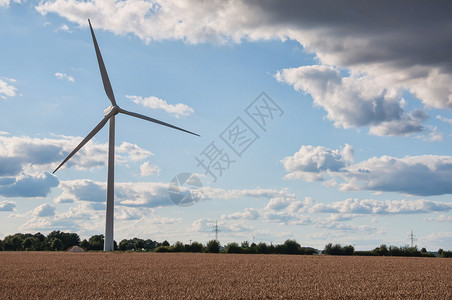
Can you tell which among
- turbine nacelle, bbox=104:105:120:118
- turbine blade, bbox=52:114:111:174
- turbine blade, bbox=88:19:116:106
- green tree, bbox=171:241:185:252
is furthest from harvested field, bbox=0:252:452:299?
green tree, bbox=171:241:185:252

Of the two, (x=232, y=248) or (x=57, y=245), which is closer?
(x=232, y=248)

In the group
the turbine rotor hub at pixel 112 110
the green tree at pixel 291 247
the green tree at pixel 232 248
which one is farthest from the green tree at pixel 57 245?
the green tree at pixel 291 247

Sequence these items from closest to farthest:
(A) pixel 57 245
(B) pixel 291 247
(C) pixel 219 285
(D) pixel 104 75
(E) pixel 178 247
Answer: (C) pixel 219 285, (D) pixel 104 75, (B) pixel 291 247, (E) pixel 178 247, (A) pixel 57 245

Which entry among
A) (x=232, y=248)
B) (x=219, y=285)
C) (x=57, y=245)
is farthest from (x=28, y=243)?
(x=219, y=285)

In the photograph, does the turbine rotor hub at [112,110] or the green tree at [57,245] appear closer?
the turbine rotor hub at [112,110]

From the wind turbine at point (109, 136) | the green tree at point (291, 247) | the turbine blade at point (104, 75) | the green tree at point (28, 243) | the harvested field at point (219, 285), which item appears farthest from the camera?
the green tree at point (28, 243)

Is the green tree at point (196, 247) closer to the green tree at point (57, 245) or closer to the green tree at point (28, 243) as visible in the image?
the green tree at point (57, 245)

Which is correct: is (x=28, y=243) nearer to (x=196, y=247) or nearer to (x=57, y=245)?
(x=57, y=245)

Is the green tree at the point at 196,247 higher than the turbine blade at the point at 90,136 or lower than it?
lower

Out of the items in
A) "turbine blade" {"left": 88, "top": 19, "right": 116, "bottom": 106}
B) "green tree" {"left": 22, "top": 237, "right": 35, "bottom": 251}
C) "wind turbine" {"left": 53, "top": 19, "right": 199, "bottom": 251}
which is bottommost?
"green tree" {"left": 22, "top": 237, "right": 35, "bottom": 251}

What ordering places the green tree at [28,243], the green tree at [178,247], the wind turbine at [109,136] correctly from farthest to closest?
the green tree at [28,243] → the green tree at [178,247] → the wind turbine at [109,136]

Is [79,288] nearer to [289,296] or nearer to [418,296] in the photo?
[289,296]

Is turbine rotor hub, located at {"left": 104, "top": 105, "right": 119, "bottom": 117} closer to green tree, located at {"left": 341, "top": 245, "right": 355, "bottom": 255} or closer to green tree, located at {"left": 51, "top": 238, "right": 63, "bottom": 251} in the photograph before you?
green tree, located at {"left": 341, "top": 245, "right": 355, "bottom": 255}

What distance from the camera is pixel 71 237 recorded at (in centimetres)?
16600
